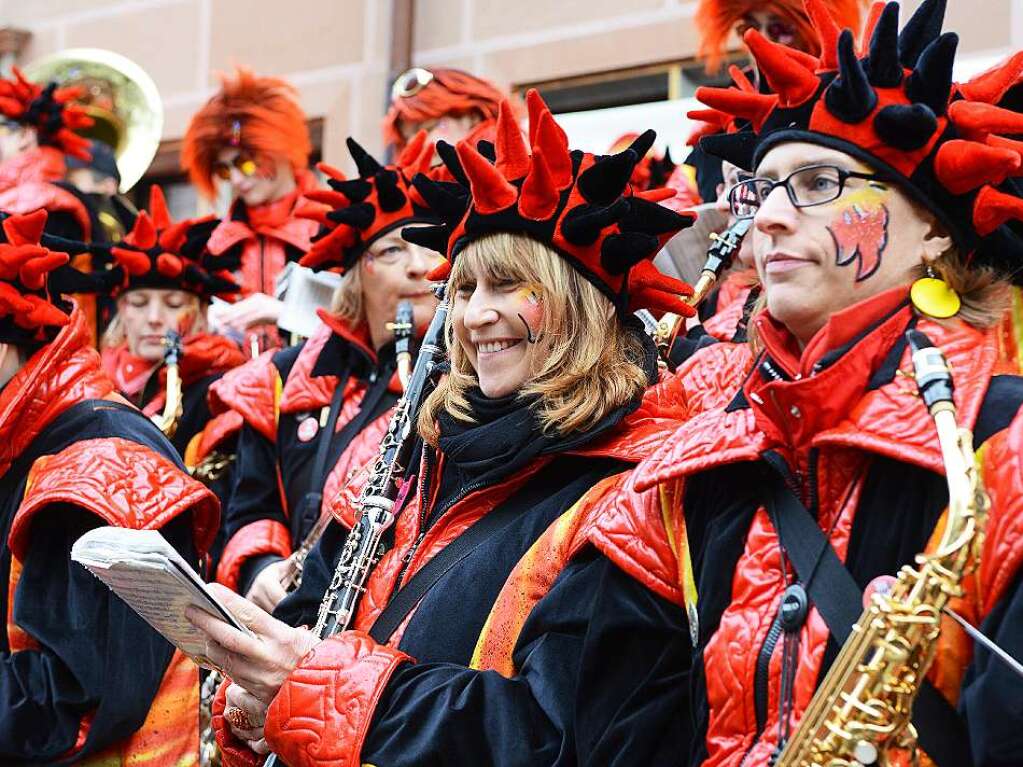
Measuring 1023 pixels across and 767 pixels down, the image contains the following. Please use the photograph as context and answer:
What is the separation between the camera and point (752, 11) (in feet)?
21.5

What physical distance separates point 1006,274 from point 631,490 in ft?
2.59

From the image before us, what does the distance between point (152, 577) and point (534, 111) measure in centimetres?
139

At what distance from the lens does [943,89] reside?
295cm

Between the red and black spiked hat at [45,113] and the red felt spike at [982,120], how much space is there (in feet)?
21.9

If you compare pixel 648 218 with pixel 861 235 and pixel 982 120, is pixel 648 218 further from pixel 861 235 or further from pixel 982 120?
pixel 982 120

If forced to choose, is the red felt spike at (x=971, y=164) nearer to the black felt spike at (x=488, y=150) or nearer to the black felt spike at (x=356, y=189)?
the black felt spike at (x=488, y=150)

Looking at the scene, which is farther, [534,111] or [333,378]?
[333,378]

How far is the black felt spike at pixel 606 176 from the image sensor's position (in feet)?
12.1

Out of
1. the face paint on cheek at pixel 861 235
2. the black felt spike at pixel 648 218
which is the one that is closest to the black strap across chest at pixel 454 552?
the black felt spike at pixel 648 218

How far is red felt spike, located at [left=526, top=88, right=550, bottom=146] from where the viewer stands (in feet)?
12.2

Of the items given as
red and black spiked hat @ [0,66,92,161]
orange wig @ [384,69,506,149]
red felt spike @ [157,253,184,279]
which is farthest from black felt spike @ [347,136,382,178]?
red and black spiked hat @ [0,66,92,161]

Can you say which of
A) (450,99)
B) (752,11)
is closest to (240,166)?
(450,99)

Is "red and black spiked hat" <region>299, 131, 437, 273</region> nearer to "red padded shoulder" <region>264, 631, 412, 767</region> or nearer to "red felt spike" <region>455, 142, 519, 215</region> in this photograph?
"red felt spike" <region>455, 142, 519, 215</region>

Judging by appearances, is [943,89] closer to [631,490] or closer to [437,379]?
[631,490]
